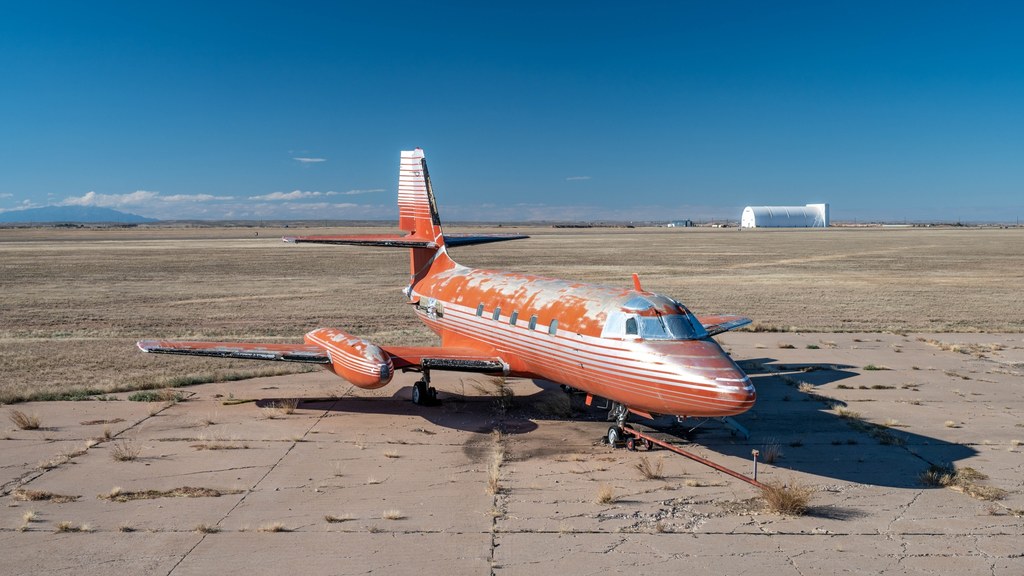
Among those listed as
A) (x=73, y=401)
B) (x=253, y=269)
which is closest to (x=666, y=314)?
(x=73, y=401)

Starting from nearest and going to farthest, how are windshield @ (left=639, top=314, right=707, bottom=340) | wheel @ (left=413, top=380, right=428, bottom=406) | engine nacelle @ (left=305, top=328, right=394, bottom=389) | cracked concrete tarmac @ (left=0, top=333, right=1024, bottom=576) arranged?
cracked concrete tarmac @ (left=0, top=333, right=1024, bottom=576)
windshield @ (left=639, top=314, right=707, bottom=340)
engine nacelle @ (left=305, top=328, right=394, bottom=389)
wheel @ (left=413, top=380, right=428, bottom=406)

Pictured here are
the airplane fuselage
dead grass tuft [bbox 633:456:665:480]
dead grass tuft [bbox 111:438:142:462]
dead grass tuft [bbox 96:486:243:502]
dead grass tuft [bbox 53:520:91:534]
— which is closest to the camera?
dead grass tuft [bbox 53:520:91:534]

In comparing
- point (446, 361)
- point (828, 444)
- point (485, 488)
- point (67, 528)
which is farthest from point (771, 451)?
point (67, 528)

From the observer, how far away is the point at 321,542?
10031 mm

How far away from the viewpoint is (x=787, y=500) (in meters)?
11.0

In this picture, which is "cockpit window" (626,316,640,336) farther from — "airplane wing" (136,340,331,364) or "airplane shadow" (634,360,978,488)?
"airplane wing" (136,340,331,364)

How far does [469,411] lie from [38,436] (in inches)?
357

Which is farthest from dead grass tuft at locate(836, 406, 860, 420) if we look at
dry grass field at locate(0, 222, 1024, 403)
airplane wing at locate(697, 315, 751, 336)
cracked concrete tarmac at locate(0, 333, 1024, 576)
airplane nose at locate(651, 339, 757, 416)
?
dry grass field at locate(0, 222, 1024, 403)

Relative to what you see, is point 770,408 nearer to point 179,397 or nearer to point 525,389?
point 525,389

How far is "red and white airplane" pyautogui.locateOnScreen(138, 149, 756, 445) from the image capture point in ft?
41.1

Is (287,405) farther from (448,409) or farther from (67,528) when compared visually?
(67,528)

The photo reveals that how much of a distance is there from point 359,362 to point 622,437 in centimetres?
579

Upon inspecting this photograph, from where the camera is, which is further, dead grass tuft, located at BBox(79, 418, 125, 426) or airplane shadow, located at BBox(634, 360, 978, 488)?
dead grass tuft, located at BBox(79, 418, 125, 426)

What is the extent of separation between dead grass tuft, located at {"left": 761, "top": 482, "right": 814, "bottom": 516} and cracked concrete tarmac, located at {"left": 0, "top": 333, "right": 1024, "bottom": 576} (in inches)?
7.8
